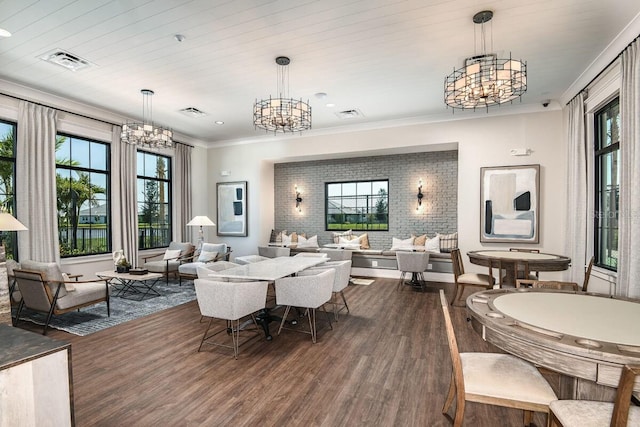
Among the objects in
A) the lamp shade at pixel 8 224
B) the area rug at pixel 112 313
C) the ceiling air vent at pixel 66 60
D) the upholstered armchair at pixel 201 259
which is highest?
the ceiling air vent at pixel 66 60

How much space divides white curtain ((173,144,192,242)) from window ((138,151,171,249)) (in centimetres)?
19

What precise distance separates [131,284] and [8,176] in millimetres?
2621

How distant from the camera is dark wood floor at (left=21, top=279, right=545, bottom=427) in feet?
7.47

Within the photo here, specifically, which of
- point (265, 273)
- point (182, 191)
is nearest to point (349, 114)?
point (265, 273)

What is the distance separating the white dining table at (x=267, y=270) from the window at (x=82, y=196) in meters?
3.76

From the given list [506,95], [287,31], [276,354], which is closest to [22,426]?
[276,354]

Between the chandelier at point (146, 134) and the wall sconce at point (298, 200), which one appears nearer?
the chandelier at point (146, 134)

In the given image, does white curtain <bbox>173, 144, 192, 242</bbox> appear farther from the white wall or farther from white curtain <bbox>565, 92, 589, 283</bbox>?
white curtain <bbox>565, 92, 589, 283</bbox>

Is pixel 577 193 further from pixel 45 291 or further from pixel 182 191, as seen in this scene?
pixel 182 191

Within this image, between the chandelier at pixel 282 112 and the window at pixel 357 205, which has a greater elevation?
the chandelier at pixel 282 112

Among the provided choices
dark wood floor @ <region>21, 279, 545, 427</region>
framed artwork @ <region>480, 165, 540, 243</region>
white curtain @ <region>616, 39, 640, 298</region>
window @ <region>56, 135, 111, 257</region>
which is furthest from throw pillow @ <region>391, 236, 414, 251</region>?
window @ <region>56, 135, 111, 257</region>

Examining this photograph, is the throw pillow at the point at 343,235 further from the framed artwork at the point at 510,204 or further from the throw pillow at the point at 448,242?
the framed artwork at the point at 510,204

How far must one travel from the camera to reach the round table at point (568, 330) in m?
1.40

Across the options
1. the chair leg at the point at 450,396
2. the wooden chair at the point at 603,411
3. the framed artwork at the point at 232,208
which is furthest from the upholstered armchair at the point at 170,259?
the wooden chair at the point at 603,411
